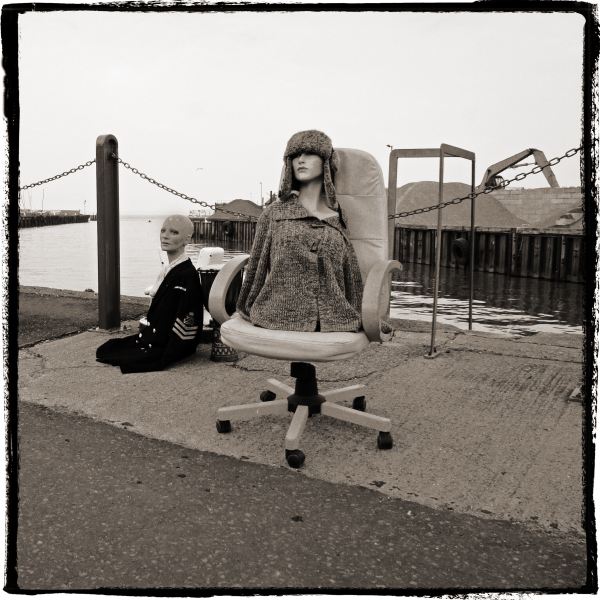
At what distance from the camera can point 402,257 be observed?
25.3 metres

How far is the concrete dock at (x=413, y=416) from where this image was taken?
235 centimetres

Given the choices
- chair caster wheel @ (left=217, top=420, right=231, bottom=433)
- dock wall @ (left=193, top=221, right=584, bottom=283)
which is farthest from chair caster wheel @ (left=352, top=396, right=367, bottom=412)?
dock wall @ (left=193, top=221, right=584, bottom=283)

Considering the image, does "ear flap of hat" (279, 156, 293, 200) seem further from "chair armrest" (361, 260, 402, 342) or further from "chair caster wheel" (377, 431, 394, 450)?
"chair caster wheel" (377, 431, 394, 450)

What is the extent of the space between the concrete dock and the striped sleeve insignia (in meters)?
0.18

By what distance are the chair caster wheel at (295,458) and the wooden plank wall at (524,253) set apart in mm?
17619

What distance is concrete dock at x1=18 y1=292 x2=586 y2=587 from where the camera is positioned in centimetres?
235

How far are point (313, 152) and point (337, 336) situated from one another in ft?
2.81

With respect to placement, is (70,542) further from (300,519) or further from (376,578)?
(376,578)

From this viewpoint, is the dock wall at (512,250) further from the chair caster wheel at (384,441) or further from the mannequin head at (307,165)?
the chair caster wheel at (384,441)

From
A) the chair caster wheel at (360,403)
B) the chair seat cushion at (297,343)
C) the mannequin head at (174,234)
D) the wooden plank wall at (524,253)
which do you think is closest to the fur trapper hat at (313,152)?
the chair seat cushion at (297,343)

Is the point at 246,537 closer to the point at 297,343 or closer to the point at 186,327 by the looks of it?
the point at 297,343

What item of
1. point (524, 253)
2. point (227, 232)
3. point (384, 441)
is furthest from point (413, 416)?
point (227, 232)

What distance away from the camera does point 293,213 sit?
116 inches

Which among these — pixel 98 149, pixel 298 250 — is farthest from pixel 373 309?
pixel 98 149
